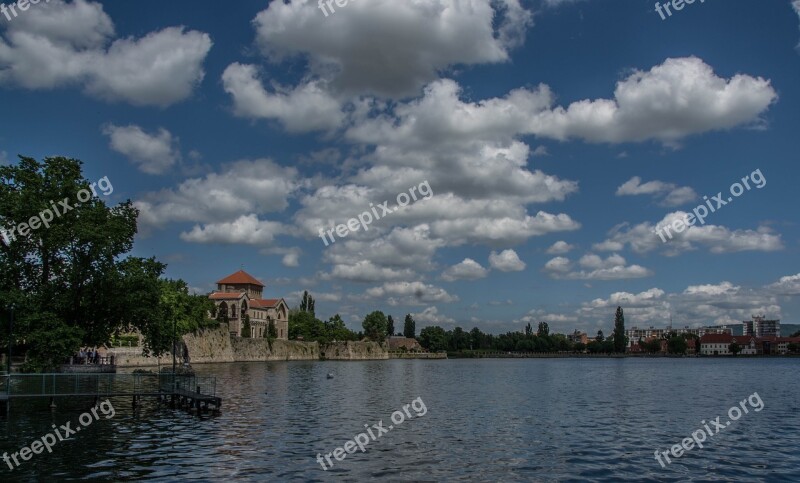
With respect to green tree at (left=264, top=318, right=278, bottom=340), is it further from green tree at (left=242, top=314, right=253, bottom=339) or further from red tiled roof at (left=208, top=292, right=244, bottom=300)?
red tiled roof at (left=208, top=292, right=244, bottom=300)

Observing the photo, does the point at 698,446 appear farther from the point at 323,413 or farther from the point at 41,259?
the point at 41,259

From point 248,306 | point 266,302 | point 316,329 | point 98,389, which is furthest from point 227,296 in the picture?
point 98,389

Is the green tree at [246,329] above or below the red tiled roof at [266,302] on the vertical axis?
below

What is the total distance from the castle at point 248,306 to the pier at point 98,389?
304ft

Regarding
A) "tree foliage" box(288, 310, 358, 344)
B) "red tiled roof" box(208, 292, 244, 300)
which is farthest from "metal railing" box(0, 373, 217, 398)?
"tree foliage" box(288, 310, 358, 344)

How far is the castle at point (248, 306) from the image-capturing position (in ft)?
480

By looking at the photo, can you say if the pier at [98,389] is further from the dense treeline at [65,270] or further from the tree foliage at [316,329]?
the tree foliage at [316,329]

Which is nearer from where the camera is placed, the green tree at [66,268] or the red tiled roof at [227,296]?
the green tree at [66,268]

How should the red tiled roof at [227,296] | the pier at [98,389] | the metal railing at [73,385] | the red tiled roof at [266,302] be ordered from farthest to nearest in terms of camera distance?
1. the red tiled roof at [266,302]
2. the red tiled roof at [227,296]
3. the metal railing at [73,385]
4. the pier at [98,389]

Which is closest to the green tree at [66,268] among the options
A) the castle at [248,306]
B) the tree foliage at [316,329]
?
the castle at [248,306]

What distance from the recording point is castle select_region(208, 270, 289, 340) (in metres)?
146

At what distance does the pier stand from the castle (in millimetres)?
92706

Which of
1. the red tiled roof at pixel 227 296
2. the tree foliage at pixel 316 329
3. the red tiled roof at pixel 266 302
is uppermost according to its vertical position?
the red tiled roof at pixel 227 296

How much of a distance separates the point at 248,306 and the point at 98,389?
378 ft
